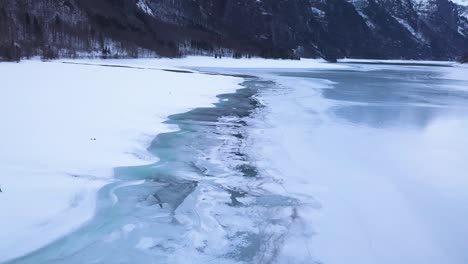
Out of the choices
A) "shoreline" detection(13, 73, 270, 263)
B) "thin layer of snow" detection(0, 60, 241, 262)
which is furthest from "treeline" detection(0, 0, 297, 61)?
"shoreline" detection(13, 73, 270, 263)

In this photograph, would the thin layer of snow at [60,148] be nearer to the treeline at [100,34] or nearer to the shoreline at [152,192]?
the shoreline at [152,192]

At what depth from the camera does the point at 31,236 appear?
6215mm

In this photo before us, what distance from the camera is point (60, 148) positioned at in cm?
998

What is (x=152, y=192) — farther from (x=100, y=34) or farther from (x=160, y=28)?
(x=160, y=28)

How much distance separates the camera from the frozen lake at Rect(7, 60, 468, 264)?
6.27m

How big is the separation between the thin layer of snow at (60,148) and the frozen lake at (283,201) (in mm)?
353

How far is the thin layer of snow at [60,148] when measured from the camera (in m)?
6.67

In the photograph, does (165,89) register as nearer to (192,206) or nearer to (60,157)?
(60,157)

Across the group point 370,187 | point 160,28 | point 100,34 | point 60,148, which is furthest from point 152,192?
point 160,28

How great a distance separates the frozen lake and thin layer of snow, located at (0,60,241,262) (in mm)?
353

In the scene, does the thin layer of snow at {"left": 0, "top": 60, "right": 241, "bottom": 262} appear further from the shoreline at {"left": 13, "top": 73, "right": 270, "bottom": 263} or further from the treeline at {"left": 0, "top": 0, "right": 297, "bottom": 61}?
the treeline at {"left": 0, "top": 0, "right": 297, "bottom": 61}

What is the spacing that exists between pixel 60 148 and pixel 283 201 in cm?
463

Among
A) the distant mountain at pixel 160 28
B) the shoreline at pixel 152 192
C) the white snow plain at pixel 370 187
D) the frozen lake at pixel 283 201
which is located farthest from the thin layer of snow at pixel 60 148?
the distant mountain at pixel 160 28

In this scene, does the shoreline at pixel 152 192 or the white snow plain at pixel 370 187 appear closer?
the shoreline at pixel 152 192
